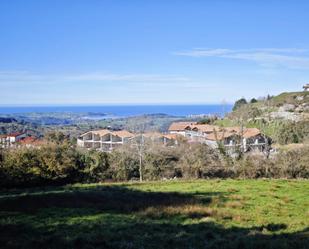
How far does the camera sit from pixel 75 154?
31547mm

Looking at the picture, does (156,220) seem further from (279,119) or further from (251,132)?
(279,119)

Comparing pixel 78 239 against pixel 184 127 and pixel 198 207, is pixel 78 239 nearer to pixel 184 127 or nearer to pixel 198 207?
pixel 198 207

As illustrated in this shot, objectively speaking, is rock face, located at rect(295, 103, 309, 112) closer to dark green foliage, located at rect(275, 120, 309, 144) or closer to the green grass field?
dark green foliage, located at rect(275, 120, 309, 144)

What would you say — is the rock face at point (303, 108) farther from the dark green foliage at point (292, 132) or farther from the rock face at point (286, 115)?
the dark green foliage at point (292, 132)

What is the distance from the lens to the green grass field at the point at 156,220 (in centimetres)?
988

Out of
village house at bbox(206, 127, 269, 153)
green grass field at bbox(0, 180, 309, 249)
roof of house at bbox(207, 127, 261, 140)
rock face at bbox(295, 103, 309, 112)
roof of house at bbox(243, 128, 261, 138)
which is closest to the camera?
green grass field at bbox(0, 180, 309, 249)

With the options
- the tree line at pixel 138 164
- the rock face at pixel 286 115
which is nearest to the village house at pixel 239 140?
the tree line at pixel 138 164

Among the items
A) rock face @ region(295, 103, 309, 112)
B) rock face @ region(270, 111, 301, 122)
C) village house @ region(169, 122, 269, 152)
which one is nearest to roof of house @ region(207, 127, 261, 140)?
village house @ region(169, 122, 269, 152)

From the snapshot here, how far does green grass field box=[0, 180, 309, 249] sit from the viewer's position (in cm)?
988

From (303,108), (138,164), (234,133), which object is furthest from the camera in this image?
(303,108)

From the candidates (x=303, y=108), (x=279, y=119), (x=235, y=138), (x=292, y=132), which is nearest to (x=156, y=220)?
(x=235, y=138)

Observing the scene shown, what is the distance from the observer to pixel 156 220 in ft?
43.9

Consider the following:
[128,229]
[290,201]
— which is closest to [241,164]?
[290,201]

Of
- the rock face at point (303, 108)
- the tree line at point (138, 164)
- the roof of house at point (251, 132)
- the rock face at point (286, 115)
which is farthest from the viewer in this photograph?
the rock face at point (303, 108)
